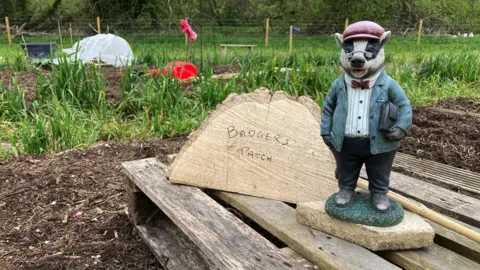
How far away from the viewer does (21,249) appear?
191cm

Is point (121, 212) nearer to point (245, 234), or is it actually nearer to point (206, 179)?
point (206, 179)

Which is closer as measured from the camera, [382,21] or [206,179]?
[206,179]

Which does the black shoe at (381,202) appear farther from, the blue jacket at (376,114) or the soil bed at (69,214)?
the soil bed at (69,214)

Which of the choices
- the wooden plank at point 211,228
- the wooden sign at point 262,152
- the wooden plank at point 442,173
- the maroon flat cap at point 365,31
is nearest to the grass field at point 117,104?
the wooden plank at point 442,173

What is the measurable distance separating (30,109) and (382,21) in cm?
1955

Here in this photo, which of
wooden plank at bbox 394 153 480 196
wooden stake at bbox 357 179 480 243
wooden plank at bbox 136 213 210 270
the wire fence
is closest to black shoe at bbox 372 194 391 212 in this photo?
wooden stake at bbox 357 179 480 243

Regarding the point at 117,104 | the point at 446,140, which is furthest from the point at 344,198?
the point at 117,104

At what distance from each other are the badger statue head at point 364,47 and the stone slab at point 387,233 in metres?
0.41

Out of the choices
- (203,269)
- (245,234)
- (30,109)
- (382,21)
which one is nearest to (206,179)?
(203,269)

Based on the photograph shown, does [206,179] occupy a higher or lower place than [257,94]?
lower

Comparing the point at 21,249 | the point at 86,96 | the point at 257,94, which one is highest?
the point at 257,94

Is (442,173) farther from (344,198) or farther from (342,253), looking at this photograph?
(342,253)

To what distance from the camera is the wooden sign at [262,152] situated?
164 cm

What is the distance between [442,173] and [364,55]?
1493 mm
